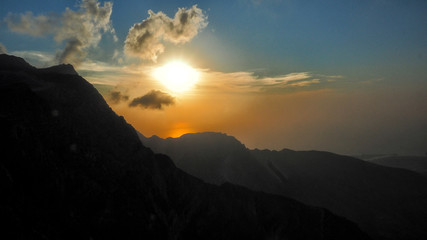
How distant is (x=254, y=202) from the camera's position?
1752 inches

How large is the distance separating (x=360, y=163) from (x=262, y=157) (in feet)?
155

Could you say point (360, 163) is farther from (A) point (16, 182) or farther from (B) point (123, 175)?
(A) point (16, 182)

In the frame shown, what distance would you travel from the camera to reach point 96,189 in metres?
28.7

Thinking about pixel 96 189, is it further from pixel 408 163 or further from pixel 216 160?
pixel 408 163

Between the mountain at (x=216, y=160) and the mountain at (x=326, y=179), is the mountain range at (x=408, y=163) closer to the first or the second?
the mountain at (x=326, y=179)

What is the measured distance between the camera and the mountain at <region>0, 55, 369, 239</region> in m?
22.8

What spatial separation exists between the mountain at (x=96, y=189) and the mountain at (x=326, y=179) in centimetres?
3408

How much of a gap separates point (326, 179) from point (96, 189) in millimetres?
95421

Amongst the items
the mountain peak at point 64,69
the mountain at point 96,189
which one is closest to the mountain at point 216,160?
the mountain at point 96,189

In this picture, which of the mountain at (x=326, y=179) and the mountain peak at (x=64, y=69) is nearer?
the mountain peak at (x=64, y=69)

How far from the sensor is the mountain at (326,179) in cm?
7169

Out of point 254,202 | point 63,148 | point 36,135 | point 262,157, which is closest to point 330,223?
point 254,202

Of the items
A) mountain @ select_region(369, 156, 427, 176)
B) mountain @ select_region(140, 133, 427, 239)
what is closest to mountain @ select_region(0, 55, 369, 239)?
mountain @ select_region(140, 133, 427, 239)

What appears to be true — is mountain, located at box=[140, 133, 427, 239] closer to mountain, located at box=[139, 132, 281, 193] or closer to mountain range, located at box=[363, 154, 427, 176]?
mountain, located at box=[139, 132, 281, 193]
